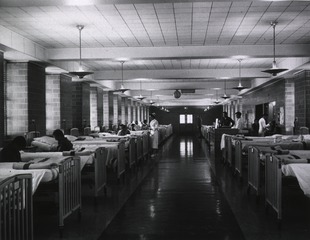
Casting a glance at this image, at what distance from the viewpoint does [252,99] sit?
21.2 metres

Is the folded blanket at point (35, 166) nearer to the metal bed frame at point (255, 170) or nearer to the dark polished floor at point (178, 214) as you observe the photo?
the dark polished floor at point (178, 214)

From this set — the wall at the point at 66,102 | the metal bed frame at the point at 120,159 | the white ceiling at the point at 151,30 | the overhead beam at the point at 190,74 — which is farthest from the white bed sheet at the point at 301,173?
the overhead beam at the point at 190,74

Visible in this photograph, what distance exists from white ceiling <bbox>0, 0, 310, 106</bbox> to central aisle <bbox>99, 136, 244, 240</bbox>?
10.6ft

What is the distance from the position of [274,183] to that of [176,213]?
150cm

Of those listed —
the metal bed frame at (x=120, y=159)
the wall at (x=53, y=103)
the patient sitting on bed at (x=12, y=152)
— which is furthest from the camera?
the wall at (x=53, y=103)

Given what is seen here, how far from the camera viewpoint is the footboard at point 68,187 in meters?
4.48

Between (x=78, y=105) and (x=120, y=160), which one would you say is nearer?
(x=120, y=160)

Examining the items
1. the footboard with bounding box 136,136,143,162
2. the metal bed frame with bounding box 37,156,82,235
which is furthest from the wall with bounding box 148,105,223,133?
the metal bed frame with bounding box 37,156,82,235

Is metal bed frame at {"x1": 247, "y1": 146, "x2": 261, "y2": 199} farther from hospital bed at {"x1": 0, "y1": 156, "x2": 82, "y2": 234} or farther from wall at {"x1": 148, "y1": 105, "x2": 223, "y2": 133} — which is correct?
wall at {"x1": 148, "y1": 105, "x2": 223, "y2": 133}

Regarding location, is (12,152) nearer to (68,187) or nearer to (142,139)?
(68,187)

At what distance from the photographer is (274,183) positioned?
5027 mm

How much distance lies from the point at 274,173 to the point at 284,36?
532cm

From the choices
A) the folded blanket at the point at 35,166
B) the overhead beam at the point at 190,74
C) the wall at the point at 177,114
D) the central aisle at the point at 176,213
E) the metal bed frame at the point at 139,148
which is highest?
the overhead beam at the point at 190,74

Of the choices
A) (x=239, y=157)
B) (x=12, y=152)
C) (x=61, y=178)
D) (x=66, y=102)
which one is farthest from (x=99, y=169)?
(x=66, y=102)
